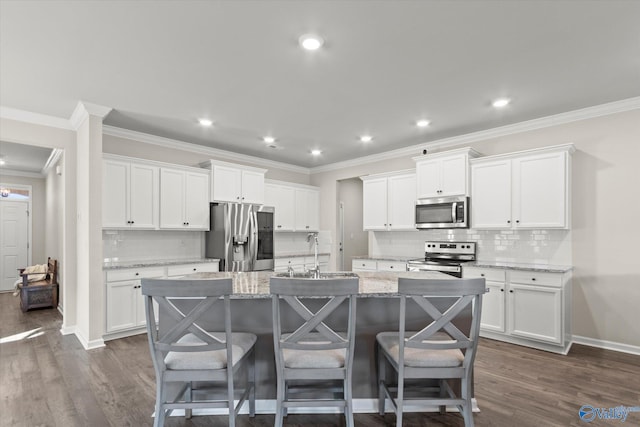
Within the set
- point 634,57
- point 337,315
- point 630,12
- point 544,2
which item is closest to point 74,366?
point 337,315

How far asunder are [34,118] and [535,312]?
6.24 metres

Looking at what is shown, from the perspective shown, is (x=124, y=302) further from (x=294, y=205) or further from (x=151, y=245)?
(x=294, y=205)

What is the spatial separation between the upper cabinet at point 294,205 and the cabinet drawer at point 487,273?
3.36 m

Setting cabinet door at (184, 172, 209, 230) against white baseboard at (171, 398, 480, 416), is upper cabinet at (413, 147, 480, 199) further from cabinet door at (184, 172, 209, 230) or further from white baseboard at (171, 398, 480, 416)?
cabinet door at (184, 172, 209, 230)

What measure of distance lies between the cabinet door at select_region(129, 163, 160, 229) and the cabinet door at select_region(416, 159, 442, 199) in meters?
3.77

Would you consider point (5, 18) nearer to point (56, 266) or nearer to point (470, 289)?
point (470, 289)

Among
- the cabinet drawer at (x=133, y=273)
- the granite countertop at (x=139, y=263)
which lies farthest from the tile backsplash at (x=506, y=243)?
the cabinet drawer at (x=133, y=273)

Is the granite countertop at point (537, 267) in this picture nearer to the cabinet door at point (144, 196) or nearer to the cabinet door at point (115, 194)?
the cabinet door at point (144, 196)

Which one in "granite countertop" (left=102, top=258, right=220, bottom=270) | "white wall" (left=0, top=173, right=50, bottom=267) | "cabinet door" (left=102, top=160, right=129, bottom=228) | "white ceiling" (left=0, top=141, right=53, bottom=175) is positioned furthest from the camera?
"white wall" (left=0, top=173, right=50, bottom=267)

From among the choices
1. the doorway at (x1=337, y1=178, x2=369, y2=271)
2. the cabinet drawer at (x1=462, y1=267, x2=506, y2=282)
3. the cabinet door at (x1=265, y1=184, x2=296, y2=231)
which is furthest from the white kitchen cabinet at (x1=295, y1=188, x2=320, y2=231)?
the cabinet drawer at (x1=462, y1=267, x2=506, y2=282)

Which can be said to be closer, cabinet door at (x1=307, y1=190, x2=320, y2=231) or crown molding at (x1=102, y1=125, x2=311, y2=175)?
crown molding at (x1=102, y1=125, x2=311, y2=175)

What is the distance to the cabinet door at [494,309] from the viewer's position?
3.97 meters

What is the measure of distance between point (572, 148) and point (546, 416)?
296 cm

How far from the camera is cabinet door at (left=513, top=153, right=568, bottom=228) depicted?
382cm
